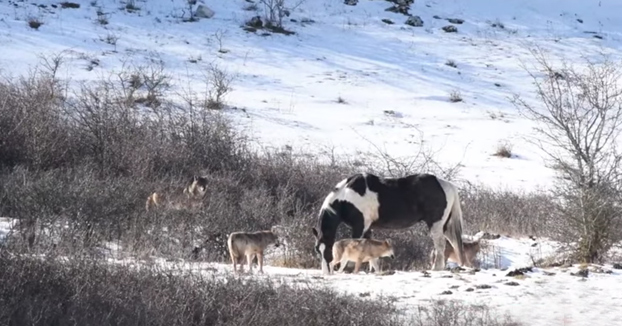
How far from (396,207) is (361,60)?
21004mm

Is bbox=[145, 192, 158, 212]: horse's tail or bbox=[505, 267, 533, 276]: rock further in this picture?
bbox=[145, 192, 158, 212]: horse's tail

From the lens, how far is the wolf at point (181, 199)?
14.5m

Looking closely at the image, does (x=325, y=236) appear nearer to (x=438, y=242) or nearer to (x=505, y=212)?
(x=438, y=242)

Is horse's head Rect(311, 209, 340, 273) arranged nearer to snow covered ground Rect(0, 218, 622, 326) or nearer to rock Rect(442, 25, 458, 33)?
snow covered ground Rect(0, 218, 622, 326)

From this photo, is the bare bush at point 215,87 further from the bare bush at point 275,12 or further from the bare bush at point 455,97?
the bare bush at point 455,97

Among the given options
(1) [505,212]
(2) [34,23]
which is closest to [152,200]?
(1) [505,212]

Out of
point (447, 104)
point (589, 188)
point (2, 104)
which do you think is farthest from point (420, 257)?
point (447, 104)

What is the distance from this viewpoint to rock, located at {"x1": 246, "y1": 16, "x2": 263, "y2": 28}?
1396 inches

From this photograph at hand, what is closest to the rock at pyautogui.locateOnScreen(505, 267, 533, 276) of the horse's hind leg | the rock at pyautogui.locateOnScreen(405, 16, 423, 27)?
the horse's hind leg

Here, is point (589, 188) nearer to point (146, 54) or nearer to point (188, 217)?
point (188, 217)

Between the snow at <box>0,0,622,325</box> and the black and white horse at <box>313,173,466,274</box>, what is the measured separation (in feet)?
32.0

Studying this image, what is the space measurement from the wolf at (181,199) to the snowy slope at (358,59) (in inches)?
330

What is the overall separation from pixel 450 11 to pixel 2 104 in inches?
992

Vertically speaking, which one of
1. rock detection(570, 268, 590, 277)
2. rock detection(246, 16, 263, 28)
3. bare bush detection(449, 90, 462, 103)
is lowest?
bare bush detection(449, 90, 462, 103)
